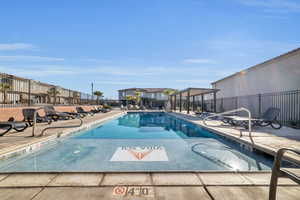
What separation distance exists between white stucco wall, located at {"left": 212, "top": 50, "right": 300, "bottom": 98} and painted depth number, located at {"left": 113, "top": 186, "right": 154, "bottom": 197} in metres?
11.8

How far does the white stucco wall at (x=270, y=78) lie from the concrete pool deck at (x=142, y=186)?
10.2m

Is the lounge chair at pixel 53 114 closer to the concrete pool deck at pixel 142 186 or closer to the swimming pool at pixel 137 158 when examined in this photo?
the swimming pool at pixel 137 158

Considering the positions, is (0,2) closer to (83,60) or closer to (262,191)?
(262,191)

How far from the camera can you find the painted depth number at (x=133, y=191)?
226cm

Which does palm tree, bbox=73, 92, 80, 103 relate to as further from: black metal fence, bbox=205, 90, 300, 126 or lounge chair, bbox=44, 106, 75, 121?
black metal fence, bbox=205, 90, 300, 126

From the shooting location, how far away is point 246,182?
2.62 metres

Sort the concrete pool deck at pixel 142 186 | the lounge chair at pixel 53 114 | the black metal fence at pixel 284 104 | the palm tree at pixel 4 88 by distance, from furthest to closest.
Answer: the lounge chair at pixel 53 114
the black metal fence at pixel 284 104
the palm tree at pixel 4 88
the concrete pool deck at pixel 142 186

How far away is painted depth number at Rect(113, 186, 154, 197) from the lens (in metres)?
2.26

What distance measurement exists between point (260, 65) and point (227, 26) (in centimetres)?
558

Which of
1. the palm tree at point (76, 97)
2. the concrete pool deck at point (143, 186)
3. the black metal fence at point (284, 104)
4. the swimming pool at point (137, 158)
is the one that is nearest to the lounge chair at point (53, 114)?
the swimming pool at point (137, 158)

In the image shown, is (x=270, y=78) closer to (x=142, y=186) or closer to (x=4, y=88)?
(x=142, y=186)

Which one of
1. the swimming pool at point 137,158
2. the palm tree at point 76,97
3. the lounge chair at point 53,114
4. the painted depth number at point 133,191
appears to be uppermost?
the palm tree at point 76,97

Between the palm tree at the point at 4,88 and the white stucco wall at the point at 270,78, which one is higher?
the white stucco wall at the point at 270,78

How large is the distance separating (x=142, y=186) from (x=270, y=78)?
44.5ft
